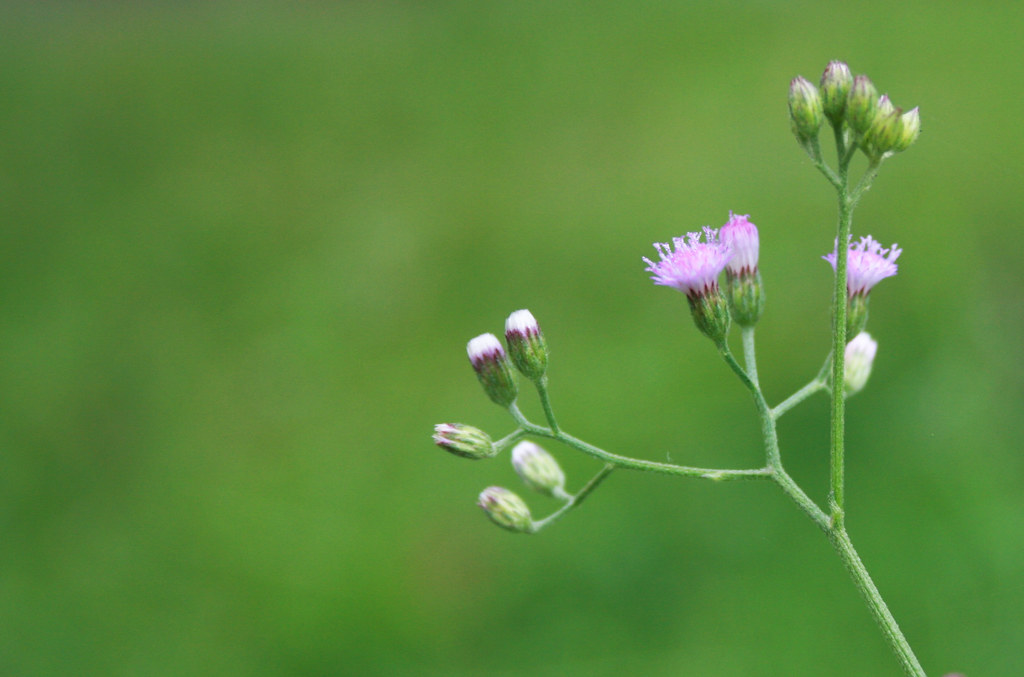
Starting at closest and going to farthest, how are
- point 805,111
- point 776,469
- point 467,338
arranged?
point 776,469 < point 805,111 < point 467,338

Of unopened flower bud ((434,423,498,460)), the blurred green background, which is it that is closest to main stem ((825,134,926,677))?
unopened flower bud ((434,423,498,460))

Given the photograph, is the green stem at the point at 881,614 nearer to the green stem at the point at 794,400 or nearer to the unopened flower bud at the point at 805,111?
the green stem at the point at 794,400

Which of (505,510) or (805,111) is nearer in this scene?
(805,111)

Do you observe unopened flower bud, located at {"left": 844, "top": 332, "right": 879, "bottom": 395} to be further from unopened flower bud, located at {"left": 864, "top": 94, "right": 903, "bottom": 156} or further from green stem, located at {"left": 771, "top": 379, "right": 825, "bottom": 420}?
unopened flower bud, located at {"left": 864, "top": 94, "right": 903, "bottom": 156}

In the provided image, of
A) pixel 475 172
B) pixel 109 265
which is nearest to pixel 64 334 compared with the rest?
pixel 109 265

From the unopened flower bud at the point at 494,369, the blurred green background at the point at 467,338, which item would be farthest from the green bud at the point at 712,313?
the blurred green background at the point at 467,338

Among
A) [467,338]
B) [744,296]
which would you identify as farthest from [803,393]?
[467,338]

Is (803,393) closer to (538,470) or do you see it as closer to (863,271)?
(863,271)

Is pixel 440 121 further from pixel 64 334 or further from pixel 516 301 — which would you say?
pixel 64 334
